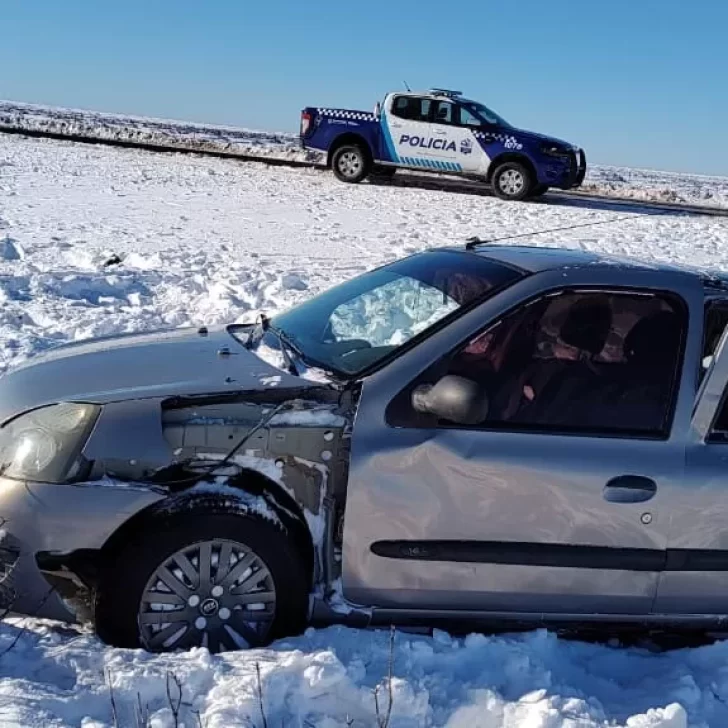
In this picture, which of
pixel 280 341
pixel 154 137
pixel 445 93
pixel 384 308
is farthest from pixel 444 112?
pixel 154 137

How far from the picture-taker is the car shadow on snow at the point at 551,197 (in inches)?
741

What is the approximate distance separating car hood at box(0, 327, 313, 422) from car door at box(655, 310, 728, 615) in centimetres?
147

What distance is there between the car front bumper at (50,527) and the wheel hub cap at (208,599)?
0.25 meters

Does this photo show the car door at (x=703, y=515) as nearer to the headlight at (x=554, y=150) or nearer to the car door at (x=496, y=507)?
the car door at (x=496, y=507)

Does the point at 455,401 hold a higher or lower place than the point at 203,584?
higher

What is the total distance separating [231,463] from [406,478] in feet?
2.08

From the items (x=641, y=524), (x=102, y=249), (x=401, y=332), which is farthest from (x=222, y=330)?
(x=102, y=249)

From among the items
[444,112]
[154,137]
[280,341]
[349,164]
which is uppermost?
[154,137]

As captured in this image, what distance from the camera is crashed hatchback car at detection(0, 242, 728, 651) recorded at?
10.4 feet

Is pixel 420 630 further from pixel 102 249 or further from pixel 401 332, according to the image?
pixel 102 249

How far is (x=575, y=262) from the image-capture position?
3711mm

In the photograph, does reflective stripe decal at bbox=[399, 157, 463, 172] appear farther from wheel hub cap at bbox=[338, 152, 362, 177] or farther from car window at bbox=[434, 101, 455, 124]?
wheel hub cap at bbox=[338, 152, 362, 177]

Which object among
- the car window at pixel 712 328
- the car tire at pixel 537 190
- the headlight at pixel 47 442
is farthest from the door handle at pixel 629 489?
the car tire at pixel 537 190

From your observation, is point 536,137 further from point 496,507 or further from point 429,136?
point 496,507
